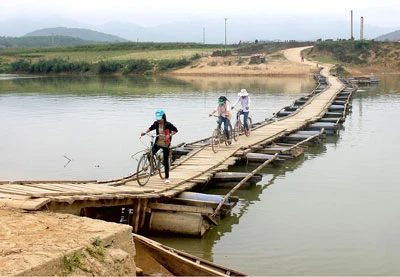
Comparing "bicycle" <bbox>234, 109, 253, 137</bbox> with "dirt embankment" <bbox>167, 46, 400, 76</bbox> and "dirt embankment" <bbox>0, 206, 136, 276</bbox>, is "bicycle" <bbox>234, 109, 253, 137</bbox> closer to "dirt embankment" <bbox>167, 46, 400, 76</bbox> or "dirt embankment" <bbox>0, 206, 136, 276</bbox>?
"dirt embankment" <bbox>0, 206, 136, 276</bbox>

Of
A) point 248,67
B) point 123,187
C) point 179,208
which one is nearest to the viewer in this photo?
point 179,208

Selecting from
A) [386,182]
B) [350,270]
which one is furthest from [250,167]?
[350,270]

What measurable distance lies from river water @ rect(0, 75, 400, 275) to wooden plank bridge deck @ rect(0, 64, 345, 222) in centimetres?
89

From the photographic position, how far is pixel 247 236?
10922 mm

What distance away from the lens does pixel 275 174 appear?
16.3 metres

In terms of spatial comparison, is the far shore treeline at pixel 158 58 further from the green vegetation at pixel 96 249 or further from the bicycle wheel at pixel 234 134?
the green vegetation at pixel 96 249

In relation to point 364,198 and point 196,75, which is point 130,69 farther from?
point 364,198

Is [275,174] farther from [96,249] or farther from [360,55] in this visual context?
[360,55]

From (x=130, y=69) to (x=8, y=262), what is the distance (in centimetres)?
6762

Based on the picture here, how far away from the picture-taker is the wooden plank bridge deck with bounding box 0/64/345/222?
8883 millimetres

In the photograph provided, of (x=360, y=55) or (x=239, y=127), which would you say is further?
(x=360, y=55)

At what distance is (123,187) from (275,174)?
20.8 feet

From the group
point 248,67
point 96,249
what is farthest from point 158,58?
point 96,249

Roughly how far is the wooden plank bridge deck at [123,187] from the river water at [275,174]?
89 centimetres
